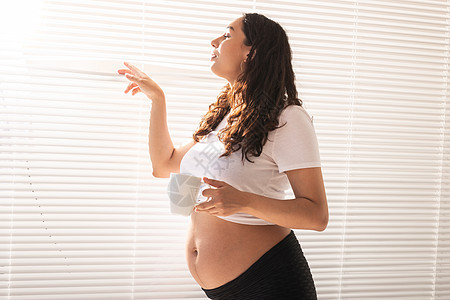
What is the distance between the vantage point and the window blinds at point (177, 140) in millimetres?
1960

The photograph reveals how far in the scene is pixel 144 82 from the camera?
1898mm

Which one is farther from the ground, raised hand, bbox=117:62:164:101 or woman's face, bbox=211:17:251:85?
woman's face, bbox=211:17:251:85

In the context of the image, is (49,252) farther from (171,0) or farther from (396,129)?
(396,129)

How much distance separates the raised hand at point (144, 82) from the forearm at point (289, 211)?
24.9 inches

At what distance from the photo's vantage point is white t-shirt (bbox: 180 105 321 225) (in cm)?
161

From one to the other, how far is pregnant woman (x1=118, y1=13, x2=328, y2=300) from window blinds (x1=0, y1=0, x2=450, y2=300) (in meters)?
0.34

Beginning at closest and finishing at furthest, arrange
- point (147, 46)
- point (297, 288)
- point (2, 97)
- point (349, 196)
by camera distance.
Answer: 1. point (297, 288)
2. point (2, 97)
3. point (147, 46)
4. point (349, 196)

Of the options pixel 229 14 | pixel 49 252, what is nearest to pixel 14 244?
pixel 49 252

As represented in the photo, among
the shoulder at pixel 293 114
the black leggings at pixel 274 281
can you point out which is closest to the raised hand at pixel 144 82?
the shoulder at pixel 293 114

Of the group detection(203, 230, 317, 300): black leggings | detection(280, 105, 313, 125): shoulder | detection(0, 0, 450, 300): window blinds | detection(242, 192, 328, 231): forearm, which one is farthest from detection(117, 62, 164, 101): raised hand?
detection(203, 230, 317, 300): black leggings

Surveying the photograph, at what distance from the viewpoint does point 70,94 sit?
199cm

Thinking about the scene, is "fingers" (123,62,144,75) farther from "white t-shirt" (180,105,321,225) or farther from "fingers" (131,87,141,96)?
"white t-shirt" (180,105,321,225)

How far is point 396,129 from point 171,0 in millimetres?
1212

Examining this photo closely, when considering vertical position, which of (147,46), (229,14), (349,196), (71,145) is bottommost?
(349,196)
